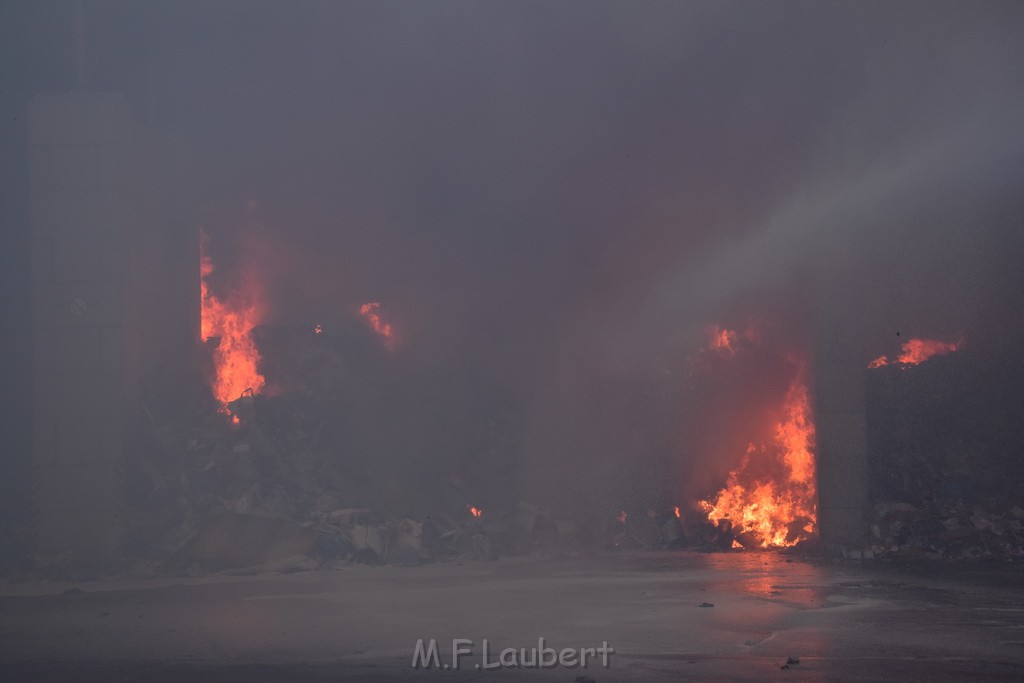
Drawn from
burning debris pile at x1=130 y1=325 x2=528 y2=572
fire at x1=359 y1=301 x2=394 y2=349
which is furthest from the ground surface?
fire at x1=359 y1=301 x2=394 y2=349

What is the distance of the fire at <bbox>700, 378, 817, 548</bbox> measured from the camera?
68.0 ft

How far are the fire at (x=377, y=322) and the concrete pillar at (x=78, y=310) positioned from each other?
6730 mm

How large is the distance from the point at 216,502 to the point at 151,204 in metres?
7.16

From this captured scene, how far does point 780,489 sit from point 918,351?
554 centimetres

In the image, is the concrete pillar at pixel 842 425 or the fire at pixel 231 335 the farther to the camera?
the fire at pixel 231 335

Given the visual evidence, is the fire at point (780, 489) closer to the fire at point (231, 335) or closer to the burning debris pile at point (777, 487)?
the burning debris pile at point (777, 487)

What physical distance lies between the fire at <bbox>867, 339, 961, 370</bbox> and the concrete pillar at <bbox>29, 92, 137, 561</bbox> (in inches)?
701

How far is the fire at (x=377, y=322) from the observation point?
2419 centimetres

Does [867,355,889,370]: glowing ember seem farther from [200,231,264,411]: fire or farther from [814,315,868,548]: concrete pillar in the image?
[200,231,264,411]: fire

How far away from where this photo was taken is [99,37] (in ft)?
68.7

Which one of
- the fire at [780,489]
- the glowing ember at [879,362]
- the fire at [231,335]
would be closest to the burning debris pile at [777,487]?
the fire at [780,489]

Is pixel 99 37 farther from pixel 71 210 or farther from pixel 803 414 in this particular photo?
pixel 803 414

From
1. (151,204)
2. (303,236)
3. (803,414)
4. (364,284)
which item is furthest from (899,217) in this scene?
A: (151,204)

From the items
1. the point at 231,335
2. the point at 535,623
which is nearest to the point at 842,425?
the point at 535,623
